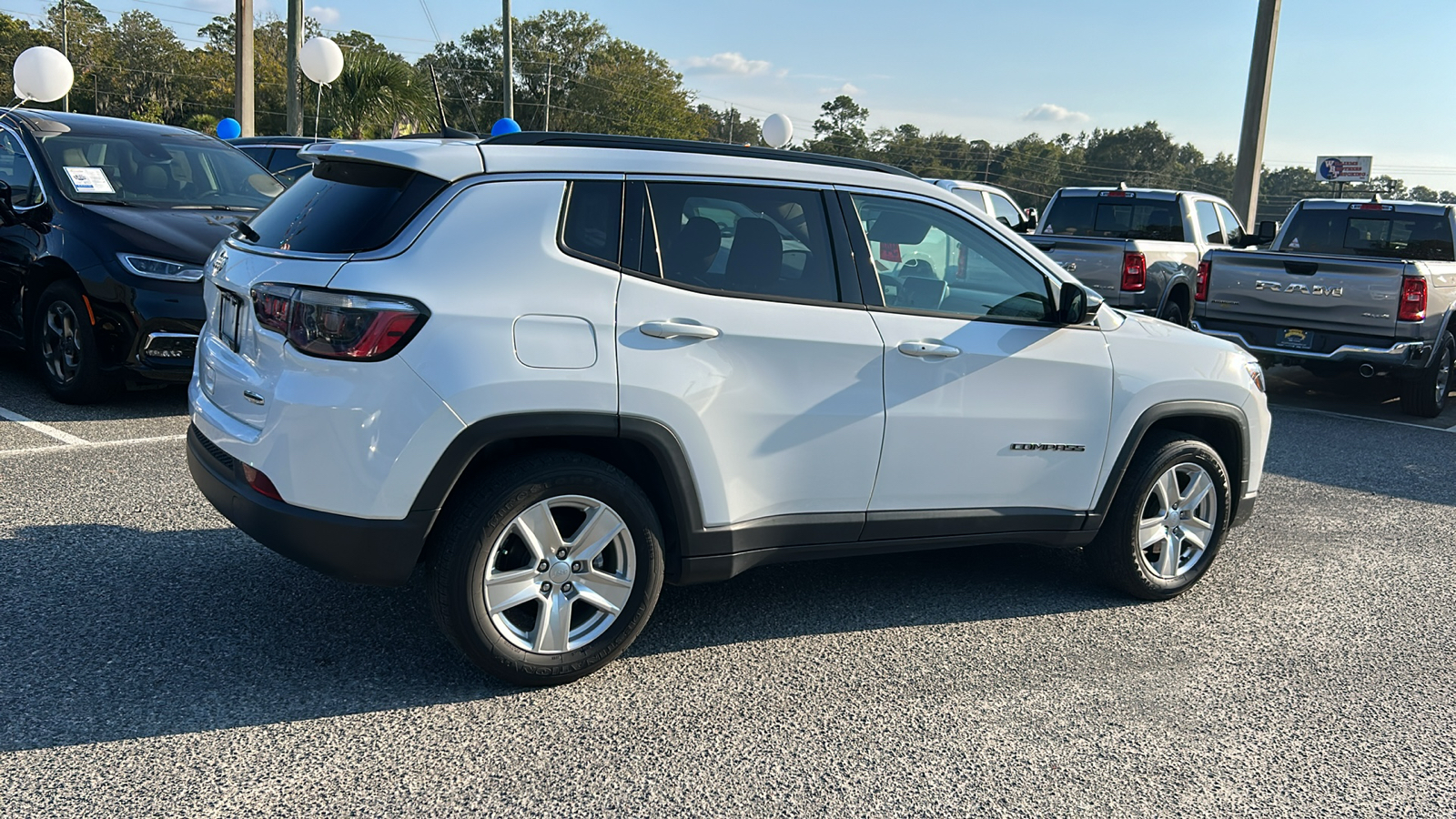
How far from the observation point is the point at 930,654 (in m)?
4.20

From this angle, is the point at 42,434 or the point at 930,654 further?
the point at 42,434

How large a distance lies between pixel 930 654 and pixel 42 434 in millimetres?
5370

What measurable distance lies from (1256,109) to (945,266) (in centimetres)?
1543

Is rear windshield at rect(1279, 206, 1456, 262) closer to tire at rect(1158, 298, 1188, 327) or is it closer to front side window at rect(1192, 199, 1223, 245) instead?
tire at rect(1158, 298, 1188, 327)

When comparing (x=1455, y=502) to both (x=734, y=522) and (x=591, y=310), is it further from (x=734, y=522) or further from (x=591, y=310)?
(x=591, y=310)

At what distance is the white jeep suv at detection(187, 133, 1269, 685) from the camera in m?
3.36

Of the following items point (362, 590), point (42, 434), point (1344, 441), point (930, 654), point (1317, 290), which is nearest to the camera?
point (930, 654)

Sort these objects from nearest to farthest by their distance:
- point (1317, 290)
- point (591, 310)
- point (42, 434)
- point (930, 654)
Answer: point (591, 310)
point (930, 654)
point (42, 434)
point (1317, 290)

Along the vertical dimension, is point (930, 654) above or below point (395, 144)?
below

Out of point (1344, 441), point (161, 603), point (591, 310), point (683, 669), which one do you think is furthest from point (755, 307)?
point (1344, 441)

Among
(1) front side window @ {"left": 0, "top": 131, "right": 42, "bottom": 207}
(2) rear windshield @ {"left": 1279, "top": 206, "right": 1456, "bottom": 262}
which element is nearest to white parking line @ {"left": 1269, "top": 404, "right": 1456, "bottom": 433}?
(2) rear windshield @ {"left": 1279, "top": 206, "right": 1456, "bottom": 262}

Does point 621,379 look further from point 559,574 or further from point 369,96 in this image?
point 369,96

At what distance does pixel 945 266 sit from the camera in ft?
14.2

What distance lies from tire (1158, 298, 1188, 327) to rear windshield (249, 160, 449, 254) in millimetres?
9865
